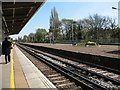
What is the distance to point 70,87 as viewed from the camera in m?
5.17

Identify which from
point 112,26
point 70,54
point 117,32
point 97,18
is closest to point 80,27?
point 97,18

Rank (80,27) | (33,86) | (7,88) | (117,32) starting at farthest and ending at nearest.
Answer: (80,27) → (117,32) → (33,86) → (7,88)

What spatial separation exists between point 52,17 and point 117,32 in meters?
50.2

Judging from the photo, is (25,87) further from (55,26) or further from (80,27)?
(55,26)

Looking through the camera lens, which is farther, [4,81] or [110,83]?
[110,83]

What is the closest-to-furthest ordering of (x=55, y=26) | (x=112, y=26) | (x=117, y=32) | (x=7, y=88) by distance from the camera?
(x=7, y=88) → (x=117, y=32) → (x=112, y=26) → (x=55, y=26)

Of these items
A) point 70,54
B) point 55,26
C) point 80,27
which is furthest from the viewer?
point 55,26

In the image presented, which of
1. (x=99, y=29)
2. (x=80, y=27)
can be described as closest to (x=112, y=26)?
(x=99, y=29)

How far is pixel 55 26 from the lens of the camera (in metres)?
87.3

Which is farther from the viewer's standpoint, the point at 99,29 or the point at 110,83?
the point at 99,29

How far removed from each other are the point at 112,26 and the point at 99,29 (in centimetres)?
652

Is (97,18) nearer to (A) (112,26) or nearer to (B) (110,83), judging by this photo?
(A) (112,26)

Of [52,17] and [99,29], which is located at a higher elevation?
[52,17]

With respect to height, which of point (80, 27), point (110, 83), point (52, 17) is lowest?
point (110, 83)
